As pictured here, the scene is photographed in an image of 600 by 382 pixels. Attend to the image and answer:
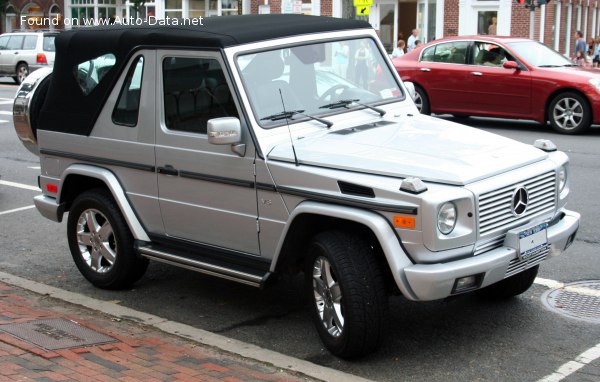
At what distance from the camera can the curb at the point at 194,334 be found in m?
5.36

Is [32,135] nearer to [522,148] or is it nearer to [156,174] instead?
[156,174]

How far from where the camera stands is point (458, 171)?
5199mm

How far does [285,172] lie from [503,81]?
11130mm

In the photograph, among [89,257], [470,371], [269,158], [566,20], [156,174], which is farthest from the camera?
[566,20]

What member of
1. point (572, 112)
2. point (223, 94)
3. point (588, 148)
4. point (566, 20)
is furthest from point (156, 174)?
point (566, 20)

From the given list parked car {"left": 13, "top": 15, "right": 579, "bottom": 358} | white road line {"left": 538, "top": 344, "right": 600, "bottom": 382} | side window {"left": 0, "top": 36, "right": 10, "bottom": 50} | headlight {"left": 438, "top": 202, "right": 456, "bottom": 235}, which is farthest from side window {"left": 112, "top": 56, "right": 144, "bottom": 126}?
side window {"left": 0, "top": 36, "right": 10, "bottom": 50}

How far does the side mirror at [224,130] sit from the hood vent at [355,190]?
82cm

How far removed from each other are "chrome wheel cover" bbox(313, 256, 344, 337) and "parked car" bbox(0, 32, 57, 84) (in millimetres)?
27040

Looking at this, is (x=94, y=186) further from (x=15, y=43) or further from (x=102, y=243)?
(x=15, y=43)

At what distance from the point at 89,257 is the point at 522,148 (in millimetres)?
3491

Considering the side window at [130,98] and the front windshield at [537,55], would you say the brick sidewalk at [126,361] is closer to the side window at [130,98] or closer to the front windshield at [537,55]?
the side window at [130,98]

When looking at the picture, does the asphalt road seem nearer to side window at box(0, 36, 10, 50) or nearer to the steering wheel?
the steering wheel

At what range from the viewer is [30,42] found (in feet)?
103

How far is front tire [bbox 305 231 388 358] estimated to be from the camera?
5230 millimetres
